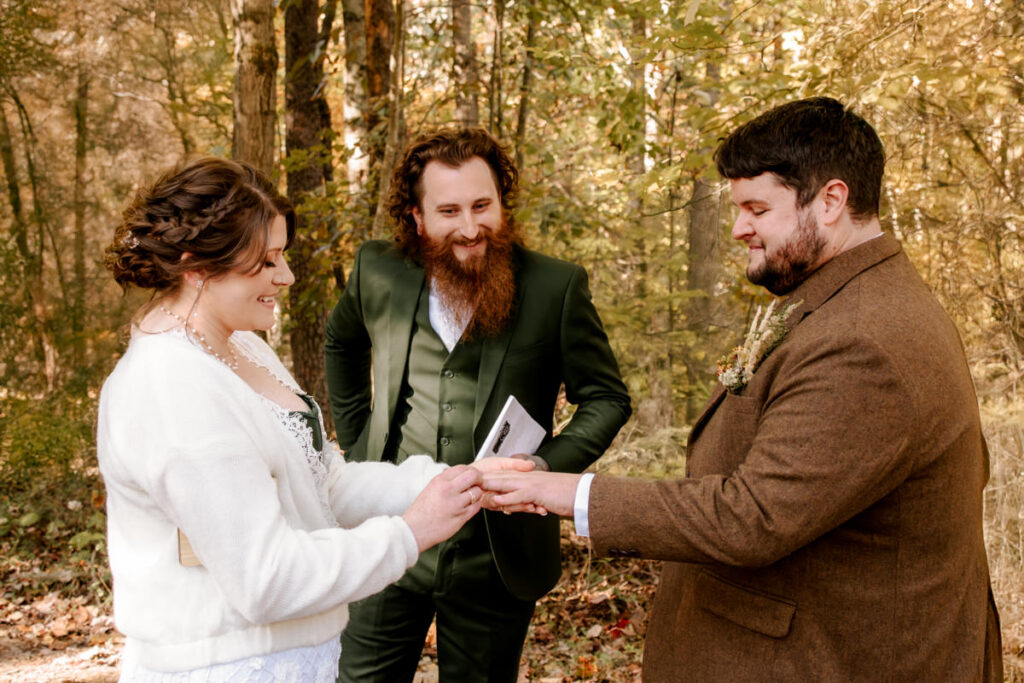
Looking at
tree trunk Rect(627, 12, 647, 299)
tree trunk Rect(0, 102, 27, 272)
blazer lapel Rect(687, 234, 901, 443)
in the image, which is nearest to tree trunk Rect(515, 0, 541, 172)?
tree trunk Rect(627, 12, 647, 299)

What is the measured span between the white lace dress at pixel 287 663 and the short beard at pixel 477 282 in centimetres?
89

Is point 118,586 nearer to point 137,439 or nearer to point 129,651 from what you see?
point 129,651

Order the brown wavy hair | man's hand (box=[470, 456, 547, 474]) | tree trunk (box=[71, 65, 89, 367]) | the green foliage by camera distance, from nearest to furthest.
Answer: man's hand (box=[470, 456, 547, 474])
the brown wavy hair
the green foliage
tree trunk (box=[71, 65, 89, 367])

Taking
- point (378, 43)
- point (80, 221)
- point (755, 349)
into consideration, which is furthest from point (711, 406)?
point (80, 221)

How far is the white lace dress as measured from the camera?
1748mm

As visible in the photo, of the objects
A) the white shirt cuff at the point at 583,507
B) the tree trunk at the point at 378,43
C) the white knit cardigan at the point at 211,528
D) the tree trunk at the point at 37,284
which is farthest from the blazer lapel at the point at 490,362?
the tree trunk at the point at 37,284

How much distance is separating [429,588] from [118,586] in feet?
4.12

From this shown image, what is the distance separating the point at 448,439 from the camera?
291cm

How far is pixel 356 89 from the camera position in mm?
6379

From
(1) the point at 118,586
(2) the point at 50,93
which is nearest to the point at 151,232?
(1) the point at 118,586

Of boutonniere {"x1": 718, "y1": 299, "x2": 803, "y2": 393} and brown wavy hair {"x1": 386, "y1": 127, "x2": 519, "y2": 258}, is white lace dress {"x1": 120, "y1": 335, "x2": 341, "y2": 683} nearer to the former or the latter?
boutonniere {"x1": 718, "y1": 299, "x2": 803, "y2": 393}

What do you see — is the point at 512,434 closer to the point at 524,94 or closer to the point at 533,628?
the point at 533,628

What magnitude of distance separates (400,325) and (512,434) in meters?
0.65

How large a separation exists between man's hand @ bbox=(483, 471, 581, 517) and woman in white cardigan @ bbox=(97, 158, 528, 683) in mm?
183
